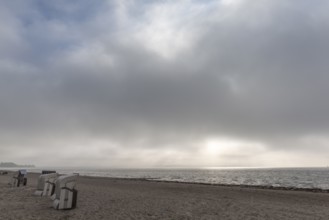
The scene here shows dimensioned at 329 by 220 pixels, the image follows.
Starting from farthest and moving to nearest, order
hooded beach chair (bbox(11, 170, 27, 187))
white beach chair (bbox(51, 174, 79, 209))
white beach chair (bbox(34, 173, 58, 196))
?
hooded beach chair (bbox(11, 170, 27, 187)) → white beach chair (bbox(34, 173, 58, 196)) → white beach chair (bbox(51, 174, 79, 209))

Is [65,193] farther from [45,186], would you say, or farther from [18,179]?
[18,179]

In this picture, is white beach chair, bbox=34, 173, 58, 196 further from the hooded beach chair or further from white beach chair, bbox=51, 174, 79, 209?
the hooded beach chair

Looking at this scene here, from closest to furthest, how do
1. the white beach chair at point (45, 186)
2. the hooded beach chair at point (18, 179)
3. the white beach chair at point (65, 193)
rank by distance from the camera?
the white beach chair at point (65, 193) → the white beach chair at point (45, 186) → the hooded beach chair at point (18, 179)

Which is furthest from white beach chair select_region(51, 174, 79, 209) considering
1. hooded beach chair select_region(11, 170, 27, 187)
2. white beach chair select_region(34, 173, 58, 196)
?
hooded beach chair select_region(11, 170, 27, 187)

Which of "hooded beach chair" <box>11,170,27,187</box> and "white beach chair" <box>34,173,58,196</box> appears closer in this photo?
"white beach chair" <box>34,173,58,196</box>

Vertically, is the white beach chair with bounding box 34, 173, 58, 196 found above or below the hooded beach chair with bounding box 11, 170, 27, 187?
below

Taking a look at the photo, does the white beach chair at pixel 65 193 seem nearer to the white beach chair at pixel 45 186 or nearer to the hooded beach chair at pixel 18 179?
the white beach chair at pixel 45 186

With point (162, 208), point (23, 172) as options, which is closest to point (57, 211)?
point (162, 208)

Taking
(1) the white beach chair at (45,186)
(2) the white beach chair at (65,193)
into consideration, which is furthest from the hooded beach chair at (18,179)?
(2) the white beach chair at (65,193)

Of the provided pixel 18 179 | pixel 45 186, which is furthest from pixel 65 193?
pixel 18 179

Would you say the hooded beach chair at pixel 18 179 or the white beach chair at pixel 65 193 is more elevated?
the hooded beach chair at pixel 18 179

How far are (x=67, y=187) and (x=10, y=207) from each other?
3.27 m

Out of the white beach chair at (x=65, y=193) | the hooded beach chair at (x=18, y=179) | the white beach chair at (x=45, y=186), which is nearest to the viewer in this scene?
the white beach chair at (x=65, y=193)

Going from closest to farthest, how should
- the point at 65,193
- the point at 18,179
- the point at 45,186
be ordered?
the point at 65,193 < the point at 45,186 < the point at 18,179
